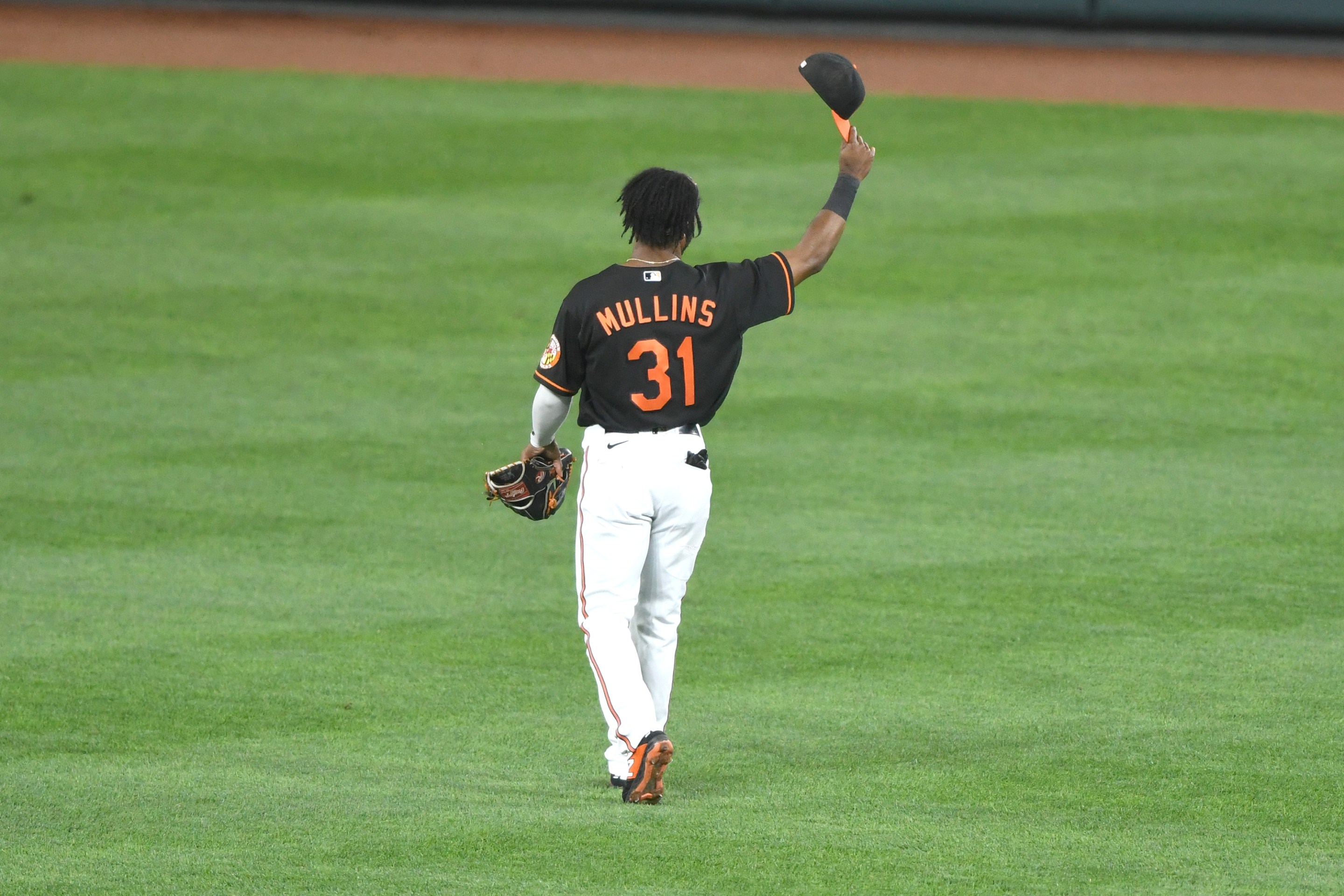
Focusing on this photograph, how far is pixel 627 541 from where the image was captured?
5.00 meters

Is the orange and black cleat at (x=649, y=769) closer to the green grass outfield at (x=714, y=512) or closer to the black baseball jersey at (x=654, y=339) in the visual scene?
the green grass outfield at (x=714, y=512)

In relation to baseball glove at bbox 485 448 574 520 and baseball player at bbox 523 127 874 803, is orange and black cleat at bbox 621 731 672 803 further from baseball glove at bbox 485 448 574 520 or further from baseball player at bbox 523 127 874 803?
baseball glove at bbox 485 448 574 520

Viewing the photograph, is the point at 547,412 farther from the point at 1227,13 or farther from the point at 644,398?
the point at 1227,13

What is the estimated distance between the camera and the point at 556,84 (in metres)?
18.5

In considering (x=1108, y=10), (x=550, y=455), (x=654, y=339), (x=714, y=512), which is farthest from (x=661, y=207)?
(x=1108, y=10)

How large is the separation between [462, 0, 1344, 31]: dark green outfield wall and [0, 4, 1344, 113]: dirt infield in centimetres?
39

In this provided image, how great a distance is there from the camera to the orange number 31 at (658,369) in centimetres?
498

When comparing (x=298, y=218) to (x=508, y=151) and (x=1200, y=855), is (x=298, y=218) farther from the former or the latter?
(x=1200, y=855)

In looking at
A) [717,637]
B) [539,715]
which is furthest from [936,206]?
[539,715]

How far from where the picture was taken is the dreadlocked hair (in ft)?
16.4

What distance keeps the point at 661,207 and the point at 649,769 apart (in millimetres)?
1422

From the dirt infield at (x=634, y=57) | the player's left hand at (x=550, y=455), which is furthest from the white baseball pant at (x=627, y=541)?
the dirt infield at (x=634, y=57)

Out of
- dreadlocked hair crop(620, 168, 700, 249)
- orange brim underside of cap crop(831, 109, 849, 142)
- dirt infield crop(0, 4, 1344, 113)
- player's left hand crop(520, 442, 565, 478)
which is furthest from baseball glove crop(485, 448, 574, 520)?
dirt infield crop(0, 4, 1344, 113)

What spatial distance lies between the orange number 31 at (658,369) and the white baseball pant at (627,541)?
0.08 metres
